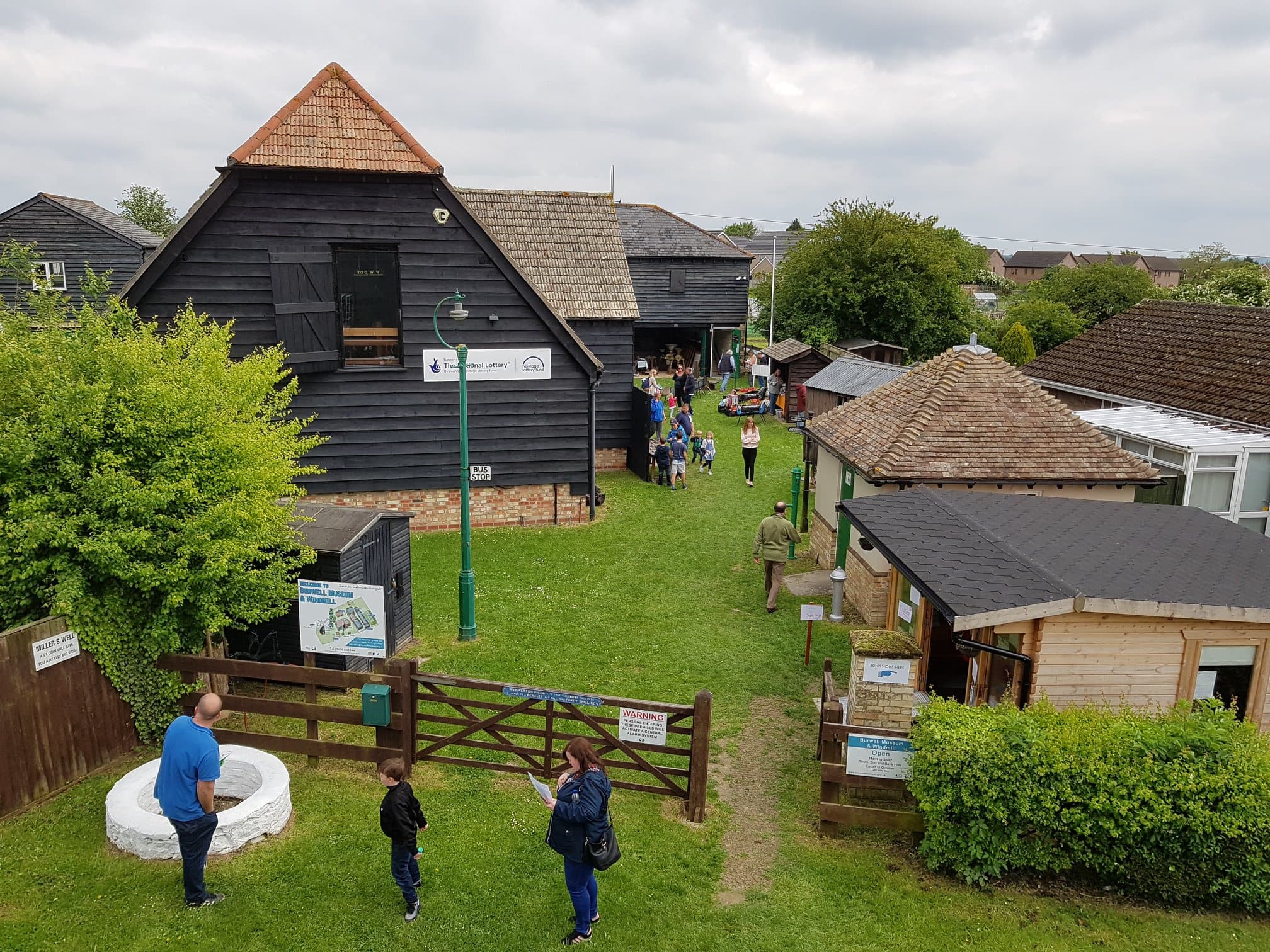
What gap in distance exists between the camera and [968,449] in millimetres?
13977

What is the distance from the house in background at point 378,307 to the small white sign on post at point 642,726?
1015cm

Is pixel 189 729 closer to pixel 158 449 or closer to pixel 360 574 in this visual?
pixel 158 449

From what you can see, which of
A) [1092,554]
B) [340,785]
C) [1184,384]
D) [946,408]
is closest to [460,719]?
[340,785]

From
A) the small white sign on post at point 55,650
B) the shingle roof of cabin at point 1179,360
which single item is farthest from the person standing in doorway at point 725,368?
the small white sign on post at point 55,650

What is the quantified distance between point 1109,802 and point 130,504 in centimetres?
888

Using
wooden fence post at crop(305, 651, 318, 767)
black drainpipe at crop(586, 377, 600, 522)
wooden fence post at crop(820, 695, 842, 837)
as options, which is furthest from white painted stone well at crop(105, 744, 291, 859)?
black drainpipe at crop(586, 377, 600, 522)

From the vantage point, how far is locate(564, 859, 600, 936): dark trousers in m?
6.57

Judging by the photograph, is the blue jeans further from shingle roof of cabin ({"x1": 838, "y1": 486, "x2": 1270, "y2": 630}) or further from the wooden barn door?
the wooden barn door

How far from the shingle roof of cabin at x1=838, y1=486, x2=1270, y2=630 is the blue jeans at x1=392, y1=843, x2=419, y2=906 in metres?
4.95

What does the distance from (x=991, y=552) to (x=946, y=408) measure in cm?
531

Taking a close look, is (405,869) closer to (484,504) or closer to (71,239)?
(484,504)

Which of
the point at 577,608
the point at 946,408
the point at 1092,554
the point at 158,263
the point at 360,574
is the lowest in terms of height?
the point at 577,608

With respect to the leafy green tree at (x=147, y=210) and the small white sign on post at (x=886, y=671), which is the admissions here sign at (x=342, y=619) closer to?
the small white sign on post at (x=886, y=671)

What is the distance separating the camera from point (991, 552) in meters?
9.77
